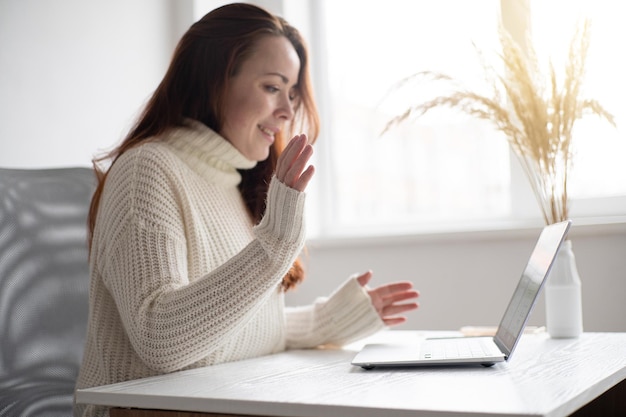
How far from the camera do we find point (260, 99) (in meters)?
1.49

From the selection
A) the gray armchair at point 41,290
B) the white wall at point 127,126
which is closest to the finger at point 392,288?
the gray armchair at point 41,290

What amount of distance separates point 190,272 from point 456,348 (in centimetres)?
45

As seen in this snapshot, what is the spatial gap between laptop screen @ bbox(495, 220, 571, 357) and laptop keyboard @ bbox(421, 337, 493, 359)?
0.03 meters

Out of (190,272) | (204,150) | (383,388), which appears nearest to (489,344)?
(383,388)

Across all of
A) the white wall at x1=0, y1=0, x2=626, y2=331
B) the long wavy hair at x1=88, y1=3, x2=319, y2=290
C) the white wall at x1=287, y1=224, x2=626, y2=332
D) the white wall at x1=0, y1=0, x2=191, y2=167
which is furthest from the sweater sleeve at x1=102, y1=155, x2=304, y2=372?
the white wall at x1=287, y1=224, x2=626, y2=332

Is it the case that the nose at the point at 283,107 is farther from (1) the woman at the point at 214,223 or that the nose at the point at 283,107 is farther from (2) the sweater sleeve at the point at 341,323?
(2) the sweater sleeve at the point at 341,323

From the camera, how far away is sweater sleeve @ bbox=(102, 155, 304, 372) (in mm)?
1108

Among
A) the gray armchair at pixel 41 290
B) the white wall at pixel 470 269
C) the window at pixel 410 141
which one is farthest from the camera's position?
the window at pixel 410 141

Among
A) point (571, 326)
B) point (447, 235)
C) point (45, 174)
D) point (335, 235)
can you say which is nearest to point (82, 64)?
point (45, 174)

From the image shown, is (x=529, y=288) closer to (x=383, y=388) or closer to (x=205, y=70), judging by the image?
(x=383, y=388)

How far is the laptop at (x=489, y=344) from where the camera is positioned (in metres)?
1.07

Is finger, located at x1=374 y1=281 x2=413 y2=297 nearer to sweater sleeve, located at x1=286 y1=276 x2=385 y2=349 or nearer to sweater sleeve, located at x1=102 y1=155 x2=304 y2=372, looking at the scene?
sweater sleeve, located at x1=286 y1=276 x2=385 y2=349

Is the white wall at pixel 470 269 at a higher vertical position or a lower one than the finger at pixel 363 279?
lower

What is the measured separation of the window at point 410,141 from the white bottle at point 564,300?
0.84m
